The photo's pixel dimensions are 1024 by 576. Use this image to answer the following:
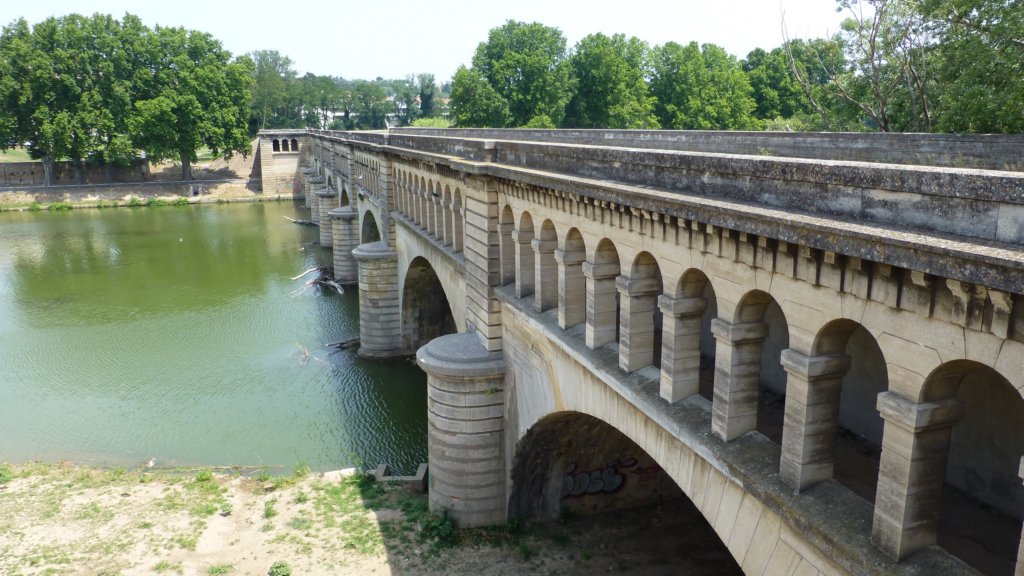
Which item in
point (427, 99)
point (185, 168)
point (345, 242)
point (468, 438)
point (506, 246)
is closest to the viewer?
point (506, 246)

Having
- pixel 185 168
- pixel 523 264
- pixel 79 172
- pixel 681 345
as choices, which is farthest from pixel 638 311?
pixel 79 172

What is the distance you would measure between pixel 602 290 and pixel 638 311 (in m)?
1.25

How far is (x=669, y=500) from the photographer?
2061 centimetres

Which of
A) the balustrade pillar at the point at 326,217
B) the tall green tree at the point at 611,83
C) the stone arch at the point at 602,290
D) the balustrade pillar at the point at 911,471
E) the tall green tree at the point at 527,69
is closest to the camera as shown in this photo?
the balustrade pillar at the point at 911,471

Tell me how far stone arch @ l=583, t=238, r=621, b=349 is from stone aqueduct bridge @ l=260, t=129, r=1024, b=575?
42 millimetres

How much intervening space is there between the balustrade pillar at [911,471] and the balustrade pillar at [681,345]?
3648mm

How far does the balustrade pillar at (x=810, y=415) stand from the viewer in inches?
347

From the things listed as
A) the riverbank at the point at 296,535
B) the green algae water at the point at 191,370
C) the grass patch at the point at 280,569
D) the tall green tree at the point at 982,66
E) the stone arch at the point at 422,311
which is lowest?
the green algae water at the point at 191,370

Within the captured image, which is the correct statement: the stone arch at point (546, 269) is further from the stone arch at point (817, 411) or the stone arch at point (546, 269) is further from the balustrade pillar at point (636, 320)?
the stone arch at point (817, 411)

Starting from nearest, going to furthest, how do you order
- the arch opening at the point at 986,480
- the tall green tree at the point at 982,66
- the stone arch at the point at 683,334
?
the arch opening at the point at 986,480, the stone arch at the point at 683,334, the tall green tree at the point at 982,66

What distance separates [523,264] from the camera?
17.4 meters

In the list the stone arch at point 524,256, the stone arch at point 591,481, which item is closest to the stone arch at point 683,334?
the stone arch at point 524,256

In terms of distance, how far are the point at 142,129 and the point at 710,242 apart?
8514 cm

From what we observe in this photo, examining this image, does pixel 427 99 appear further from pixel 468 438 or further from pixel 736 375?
pixel 736 375
